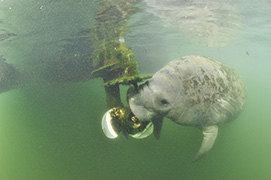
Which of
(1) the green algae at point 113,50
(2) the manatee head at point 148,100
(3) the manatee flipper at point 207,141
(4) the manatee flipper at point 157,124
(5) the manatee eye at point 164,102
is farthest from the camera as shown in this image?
(3) the manatee flipper at point 207,141

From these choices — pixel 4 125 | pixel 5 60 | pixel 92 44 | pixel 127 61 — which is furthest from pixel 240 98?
pixel 4 125

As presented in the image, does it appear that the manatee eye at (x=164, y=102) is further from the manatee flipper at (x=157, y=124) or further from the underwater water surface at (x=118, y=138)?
the underwater water surface at (x=118, y=138)

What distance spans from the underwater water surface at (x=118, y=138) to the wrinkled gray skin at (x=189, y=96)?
9.92ft

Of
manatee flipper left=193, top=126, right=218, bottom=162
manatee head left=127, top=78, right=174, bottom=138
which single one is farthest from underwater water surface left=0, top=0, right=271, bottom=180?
manatee head left=127, top=78, right=174, bottom=138

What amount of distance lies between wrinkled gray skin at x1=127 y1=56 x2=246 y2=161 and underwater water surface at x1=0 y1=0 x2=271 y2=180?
3.02 metres

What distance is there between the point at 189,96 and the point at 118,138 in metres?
5.29

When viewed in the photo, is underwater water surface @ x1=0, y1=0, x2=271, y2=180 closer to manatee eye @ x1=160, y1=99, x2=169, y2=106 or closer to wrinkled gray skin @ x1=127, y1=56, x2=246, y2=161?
wrinkled gray skin @ x1=127, y1=56, x2=246, y2=161

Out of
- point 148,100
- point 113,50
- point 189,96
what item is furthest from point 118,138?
point 148,100

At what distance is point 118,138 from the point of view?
8.27 m

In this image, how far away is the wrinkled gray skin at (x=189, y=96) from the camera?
339 centimetres

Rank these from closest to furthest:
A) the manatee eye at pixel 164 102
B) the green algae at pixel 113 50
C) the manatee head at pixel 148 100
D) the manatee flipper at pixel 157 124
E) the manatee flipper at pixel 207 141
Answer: the manatee head at pixel 148 100
the manatee eye at pixel 164 102
the manatee flipper at pixel 157 124
the green algae at pixel 113 50
the manatee flipper at pixel 207 141

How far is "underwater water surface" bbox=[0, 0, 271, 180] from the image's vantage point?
7.32 meters

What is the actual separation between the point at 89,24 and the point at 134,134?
28.4 ft

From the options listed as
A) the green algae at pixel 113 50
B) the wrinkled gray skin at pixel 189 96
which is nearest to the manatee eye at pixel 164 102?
the wrinkled gray skin at pixel 189 96
